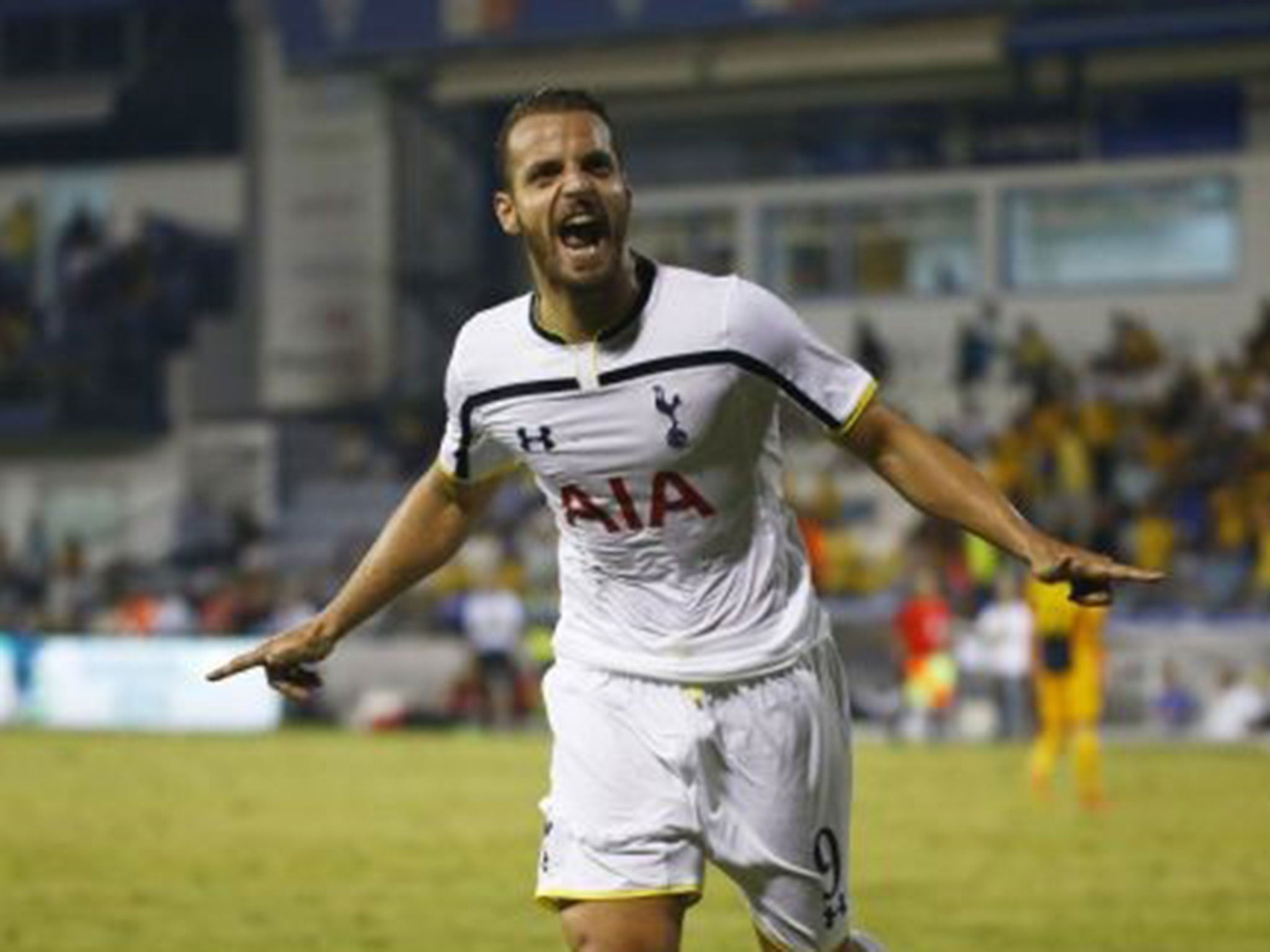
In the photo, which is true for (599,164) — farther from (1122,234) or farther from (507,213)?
(1122,234)

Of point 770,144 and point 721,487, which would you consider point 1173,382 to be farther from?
point 721,487

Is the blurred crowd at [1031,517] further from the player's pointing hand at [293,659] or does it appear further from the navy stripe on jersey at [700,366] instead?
the navy stripe on jersey at [700,366]

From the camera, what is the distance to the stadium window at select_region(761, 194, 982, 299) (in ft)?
141

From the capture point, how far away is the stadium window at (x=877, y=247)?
42875 millimetres

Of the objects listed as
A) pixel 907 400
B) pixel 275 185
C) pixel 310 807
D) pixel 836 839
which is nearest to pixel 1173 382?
pixel 907 400

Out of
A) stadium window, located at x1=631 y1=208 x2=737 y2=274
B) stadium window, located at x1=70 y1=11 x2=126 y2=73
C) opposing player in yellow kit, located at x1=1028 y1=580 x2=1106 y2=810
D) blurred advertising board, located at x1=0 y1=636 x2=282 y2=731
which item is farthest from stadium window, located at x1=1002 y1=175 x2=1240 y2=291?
opposing player in yellow kit, located at x1=1028 y1=580 x2=1106 y2=810

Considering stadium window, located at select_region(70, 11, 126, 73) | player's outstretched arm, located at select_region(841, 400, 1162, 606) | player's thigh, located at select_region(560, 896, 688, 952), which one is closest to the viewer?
player's outstretched arm, located at select_region(841, 400, 1162, 606)

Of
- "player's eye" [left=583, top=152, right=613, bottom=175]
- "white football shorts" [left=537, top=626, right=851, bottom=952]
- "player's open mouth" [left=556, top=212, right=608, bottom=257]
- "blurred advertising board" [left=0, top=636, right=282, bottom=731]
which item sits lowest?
"blurred advertising board" [left=0, top=636, right=282, bottom=731]

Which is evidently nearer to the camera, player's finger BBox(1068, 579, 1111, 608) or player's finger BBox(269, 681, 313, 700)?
player's finger BBox(1068, 579, 1111, 608)

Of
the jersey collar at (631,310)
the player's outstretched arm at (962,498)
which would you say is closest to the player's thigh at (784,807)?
the player's outstretched arm at (962,498)

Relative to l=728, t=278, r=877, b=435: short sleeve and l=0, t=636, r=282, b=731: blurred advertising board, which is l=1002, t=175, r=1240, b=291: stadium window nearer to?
l=0, t=636, r=282, b=731: blurred advertising board

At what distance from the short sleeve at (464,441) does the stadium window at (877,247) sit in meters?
35.8

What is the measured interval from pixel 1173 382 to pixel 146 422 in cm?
1692

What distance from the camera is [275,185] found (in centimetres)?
4569
